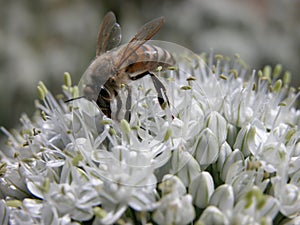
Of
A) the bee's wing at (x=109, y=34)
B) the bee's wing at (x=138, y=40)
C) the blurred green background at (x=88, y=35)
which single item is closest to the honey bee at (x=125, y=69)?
the bee's wing at (x=138, y=40)

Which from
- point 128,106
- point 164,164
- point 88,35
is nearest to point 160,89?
point 128,106

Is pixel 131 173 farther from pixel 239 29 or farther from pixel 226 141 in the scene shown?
pixel 239 29

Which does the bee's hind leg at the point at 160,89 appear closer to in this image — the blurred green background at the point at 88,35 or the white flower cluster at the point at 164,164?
the white flower cluster at the point at 164,164

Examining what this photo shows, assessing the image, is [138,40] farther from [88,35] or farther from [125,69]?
[88,35]

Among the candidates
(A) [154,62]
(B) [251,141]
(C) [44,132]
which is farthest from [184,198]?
(C) [44,132]

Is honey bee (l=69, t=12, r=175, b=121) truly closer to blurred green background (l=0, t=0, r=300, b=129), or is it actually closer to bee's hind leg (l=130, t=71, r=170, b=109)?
bee's hind leg (l=130, t=71, r=170, b=109)

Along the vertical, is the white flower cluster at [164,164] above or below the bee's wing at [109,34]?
below
